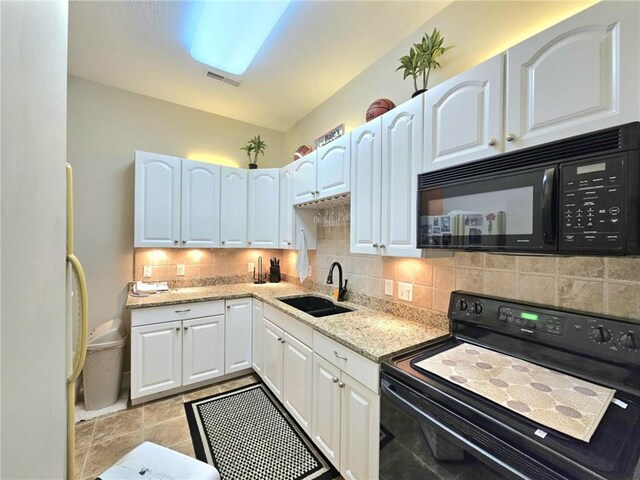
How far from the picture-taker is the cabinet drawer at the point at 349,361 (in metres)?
1.25

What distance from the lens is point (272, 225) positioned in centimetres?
290

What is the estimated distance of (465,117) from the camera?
1.22m

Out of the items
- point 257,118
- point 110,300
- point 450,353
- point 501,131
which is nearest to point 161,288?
point 110,300

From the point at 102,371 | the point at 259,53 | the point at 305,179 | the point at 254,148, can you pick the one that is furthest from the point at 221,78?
the point at 102,371

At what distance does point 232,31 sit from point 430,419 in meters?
2.53

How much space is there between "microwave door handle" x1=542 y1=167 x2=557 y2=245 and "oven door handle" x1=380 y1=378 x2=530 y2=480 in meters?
0.70

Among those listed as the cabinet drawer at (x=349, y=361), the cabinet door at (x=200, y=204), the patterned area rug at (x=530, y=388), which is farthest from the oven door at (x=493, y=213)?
the cabinet door at (x=200, y=204)

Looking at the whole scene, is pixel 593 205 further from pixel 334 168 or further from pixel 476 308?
pixel 334 168

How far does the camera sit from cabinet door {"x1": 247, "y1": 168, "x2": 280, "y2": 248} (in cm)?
290

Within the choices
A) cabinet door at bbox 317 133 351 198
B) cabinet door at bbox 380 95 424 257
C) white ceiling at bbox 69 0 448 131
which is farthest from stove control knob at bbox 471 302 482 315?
white ceiling at bbox 69 0 448 131

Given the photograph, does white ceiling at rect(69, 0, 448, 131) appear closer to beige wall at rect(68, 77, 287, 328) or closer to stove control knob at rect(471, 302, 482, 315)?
beige wall at rect(68, 77, 287, 328)

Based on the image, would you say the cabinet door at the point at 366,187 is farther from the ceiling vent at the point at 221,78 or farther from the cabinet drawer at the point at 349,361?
the ceiling vent at the point at 221,78

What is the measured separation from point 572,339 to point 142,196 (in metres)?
3.09

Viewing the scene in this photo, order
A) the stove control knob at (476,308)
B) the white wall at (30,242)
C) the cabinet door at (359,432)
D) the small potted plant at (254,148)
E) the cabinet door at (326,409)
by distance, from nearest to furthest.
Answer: the white wall at (30,242) < the cabinet door at (359,432) < the stove control knob at (476,308) < the cabinet door at (326,409) < the small potted plant at (254,148)
